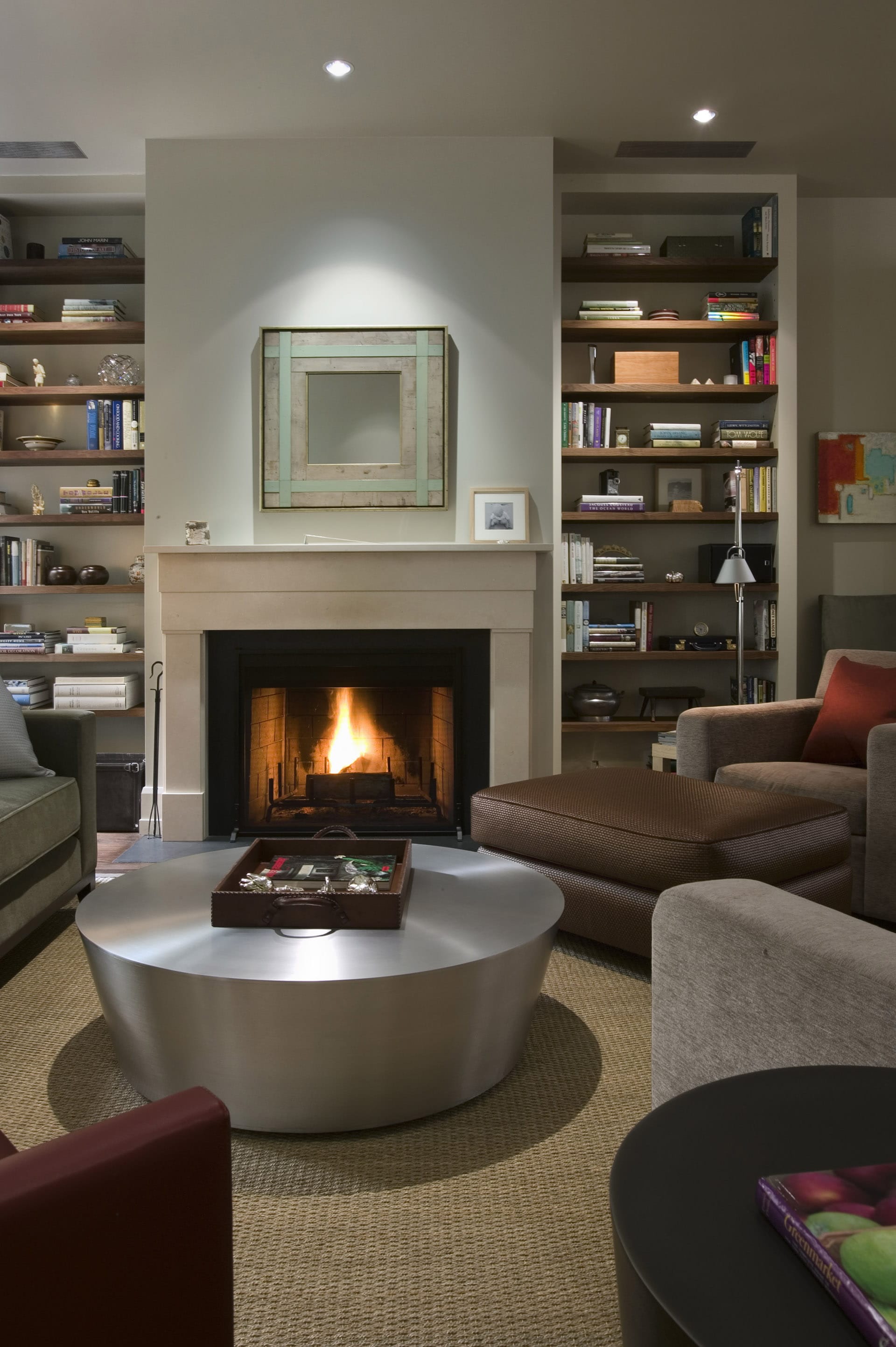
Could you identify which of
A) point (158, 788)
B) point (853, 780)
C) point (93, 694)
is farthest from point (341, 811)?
point (853, 780)

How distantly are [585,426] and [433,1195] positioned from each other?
11.7 feet

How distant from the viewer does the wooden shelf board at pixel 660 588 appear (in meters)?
4.39

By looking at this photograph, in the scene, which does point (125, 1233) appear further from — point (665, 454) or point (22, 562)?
point (22, 562)

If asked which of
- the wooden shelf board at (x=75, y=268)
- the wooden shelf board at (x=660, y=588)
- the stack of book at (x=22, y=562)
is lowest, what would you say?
the wooden shelf board at (x=660, y=588)

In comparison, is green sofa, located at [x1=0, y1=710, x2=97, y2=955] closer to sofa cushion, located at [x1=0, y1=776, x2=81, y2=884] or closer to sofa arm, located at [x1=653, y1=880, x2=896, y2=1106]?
sofa cushion, located at [x1=0, y1=776, x2=81, y2=884]

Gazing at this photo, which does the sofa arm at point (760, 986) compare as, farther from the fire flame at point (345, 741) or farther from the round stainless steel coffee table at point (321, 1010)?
the fire flame at point (345, 741)

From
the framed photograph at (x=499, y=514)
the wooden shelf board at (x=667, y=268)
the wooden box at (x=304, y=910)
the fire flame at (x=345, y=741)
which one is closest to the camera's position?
the wooden box at (x=304, y=910)

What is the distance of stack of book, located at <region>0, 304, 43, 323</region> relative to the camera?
4477mm

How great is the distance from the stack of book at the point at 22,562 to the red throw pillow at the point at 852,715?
3.45m

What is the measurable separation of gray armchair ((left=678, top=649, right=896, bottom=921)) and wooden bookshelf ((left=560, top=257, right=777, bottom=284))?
76.2 inches

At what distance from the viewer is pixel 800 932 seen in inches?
45.1

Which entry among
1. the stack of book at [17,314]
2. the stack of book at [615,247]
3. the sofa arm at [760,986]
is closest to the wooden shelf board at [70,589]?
the stack of book at [17,314]

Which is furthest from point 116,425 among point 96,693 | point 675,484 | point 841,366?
point 841,366

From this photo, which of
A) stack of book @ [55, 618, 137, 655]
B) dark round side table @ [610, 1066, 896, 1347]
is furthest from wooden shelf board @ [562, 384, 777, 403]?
dark round side table @ [610, 1066, 896, 1347]
